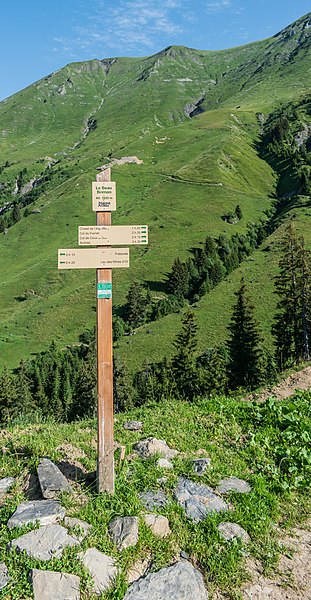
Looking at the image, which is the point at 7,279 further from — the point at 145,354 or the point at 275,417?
the point at 275,417

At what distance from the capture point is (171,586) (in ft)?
19.2

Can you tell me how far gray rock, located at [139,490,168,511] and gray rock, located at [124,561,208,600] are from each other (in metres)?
1.31

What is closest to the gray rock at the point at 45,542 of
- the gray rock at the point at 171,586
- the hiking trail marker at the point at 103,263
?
the gray rock at the point at 171,586

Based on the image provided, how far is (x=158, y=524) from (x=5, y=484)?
10.4 feet

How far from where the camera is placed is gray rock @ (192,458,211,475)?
8.67 meters

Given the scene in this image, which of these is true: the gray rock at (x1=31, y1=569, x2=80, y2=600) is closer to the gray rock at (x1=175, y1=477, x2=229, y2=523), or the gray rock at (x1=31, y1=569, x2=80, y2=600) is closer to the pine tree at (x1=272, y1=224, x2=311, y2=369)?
the gray rock at (x1=175, y1=477, x2=229, y2=523)

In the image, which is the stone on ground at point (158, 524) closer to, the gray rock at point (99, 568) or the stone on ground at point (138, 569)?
the stone on ground at point (138, 569)

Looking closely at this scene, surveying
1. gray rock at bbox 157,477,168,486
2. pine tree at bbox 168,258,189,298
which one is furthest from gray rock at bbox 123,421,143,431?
pine tree at bbox 168,258,189,298

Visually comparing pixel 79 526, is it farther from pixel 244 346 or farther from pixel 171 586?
pixel 244 346

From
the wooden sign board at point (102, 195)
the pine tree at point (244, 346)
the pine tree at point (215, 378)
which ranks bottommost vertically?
the pine tree at point (215, 378)

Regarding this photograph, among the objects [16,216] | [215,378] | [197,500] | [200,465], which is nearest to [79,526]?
[197,500]

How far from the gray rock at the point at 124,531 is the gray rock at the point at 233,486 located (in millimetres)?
2160

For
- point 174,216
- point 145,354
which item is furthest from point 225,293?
point 174,216

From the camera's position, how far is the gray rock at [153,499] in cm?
743
